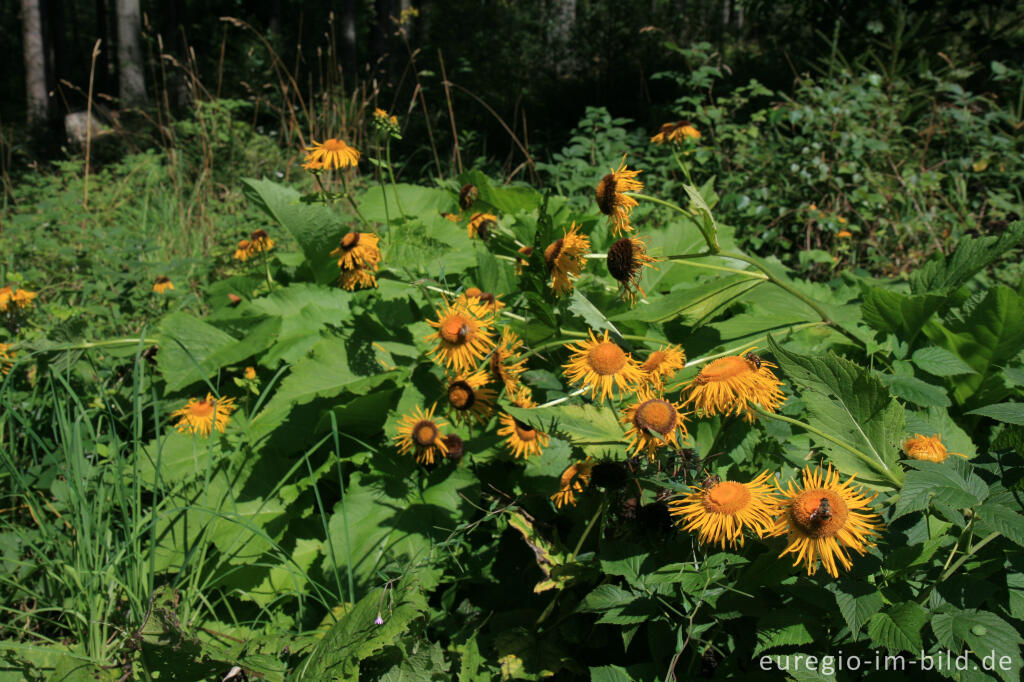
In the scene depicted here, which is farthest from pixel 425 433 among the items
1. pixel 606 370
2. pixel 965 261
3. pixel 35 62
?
pixel 35 62

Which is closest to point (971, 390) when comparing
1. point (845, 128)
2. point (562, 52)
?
point (845, 128)

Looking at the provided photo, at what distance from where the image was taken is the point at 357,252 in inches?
73.2

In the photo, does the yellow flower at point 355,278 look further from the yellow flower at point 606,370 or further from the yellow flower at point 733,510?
the yellow flower at point 733,510

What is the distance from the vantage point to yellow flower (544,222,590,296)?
1.47 metres

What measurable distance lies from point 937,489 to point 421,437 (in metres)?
0.95

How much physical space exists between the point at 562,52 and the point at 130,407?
9.96m

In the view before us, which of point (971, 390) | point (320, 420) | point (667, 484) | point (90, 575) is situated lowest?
point (90, 575)

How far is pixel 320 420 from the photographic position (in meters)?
1.74

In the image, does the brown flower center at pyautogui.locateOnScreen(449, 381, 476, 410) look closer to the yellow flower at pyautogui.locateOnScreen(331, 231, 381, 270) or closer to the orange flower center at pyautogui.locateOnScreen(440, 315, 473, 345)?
the orange flower center at pyautogui.locateOnScreen(440, 315, 473, 345)

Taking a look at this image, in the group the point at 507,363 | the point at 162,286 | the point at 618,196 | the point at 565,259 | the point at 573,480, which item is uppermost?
the point at 618,196

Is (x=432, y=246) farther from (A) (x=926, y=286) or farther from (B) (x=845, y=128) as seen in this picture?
(B) (x=845, y=128)

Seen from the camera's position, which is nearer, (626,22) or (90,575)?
(90,575)

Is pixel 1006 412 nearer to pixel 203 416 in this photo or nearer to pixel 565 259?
pixel 565 259

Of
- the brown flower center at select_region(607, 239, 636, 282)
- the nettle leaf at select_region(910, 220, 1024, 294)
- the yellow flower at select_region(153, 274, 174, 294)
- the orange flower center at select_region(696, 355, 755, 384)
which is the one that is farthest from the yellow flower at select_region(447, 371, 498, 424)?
the yellow flower at select_region(153, 274, 174, 294)
